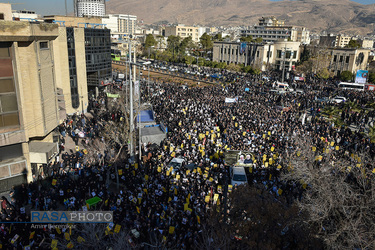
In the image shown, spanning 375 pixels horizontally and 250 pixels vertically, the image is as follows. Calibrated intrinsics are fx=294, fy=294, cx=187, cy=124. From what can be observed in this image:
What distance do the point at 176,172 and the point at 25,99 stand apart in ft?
28.3

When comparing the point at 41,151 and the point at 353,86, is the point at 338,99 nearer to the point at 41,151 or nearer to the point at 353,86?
the point at 353,86

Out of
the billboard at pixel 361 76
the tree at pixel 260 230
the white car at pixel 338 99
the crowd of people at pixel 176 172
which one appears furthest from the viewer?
the billboard at pixel 361 76

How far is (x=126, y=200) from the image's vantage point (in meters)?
13.3

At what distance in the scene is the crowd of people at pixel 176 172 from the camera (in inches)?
466

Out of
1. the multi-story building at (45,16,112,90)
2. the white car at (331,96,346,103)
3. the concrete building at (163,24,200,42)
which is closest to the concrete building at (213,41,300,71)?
the white car at (331,96,346,103)

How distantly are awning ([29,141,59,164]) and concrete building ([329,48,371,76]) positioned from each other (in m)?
59.0

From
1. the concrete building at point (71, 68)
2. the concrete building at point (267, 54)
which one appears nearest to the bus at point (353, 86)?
the concrete building at point (267, 54)

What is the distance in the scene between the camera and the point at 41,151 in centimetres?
1566

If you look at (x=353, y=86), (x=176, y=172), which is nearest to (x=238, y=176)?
(x=176, y=172)

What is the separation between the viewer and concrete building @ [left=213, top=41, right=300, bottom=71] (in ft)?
217

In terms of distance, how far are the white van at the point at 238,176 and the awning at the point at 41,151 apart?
994cm

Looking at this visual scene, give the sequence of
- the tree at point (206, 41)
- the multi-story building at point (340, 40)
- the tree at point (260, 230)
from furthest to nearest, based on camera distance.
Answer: the multi-story building at point (340, 40), the tree at point (206, 41), the tree at point (260, 230)

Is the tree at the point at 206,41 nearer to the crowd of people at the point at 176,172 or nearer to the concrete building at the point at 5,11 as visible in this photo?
the crowd of people at the point at 176,172

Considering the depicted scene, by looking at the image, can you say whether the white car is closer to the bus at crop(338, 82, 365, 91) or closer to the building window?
the bus at crop(338, 82, 365, 91)
